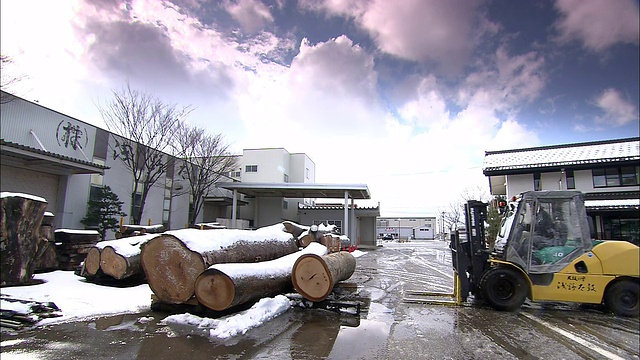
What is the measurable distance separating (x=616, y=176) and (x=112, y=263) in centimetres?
2431

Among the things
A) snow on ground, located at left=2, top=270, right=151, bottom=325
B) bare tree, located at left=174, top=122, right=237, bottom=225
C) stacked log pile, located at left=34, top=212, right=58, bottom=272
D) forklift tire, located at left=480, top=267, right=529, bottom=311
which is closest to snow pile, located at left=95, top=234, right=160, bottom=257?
snow on ground, located at left=2, top=270, right=151, bottom=325

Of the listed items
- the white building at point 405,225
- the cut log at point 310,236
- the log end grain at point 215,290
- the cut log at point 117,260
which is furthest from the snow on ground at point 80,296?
the white building at point 405,225

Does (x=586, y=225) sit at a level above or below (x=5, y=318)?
above

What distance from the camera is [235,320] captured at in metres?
5.26

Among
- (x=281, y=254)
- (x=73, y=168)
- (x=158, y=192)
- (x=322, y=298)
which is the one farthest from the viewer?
(x=158, y=192)

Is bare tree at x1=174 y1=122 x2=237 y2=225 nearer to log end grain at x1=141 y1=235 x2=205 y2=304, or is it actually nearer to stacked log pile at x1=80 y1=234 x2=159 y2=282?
stacked log pile at x1=80 y1=234 x2=159 y2=282

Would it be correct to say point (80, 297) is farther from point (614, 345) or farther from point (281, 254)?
point (614, 345)

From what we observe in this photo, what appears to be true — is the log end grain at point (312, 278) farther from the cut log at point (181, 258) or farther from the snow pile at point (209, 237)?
the snow pile at point (209, 237)

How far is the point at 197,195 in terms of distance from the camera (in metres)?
23.4

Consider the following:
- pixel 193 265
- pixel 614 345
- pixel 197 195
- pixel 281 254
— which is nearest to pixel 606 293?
pixel 614 345

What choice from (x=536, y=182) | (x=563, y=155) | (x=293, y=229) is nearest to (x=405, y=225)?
(x=563, y=155)

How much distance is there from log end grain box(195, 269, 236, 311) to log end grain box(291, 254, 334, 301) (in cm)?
156

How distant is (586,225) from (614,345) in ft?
8.21

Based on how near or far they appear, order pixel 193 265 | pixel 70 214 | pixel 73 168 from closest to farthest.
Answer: pixel 193 265
pixel 73 168
pixel 70 214
